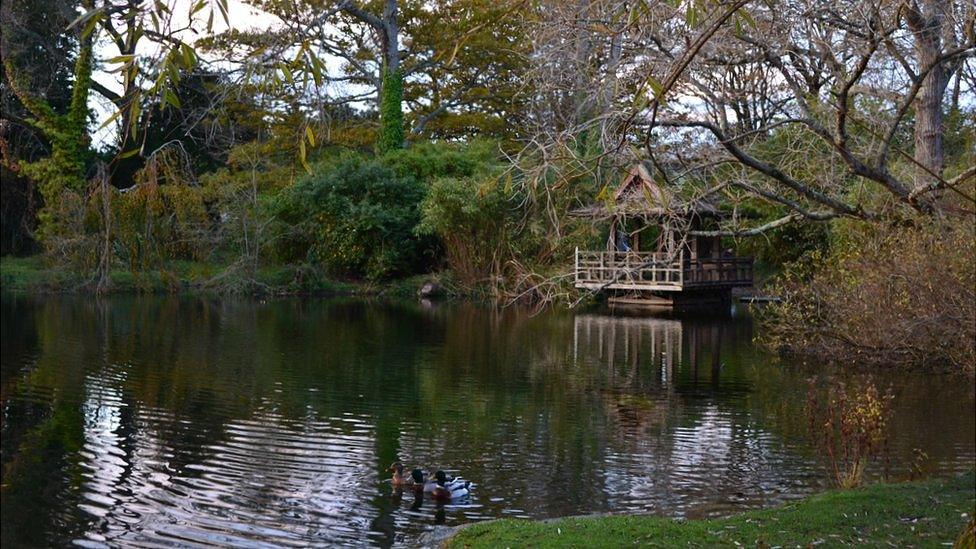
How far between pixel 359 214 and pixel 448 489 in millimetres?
26049

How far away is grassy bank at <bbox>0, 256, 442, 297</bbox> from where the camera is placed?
30750mm

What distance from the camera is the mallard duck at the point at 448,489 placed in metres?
8.51

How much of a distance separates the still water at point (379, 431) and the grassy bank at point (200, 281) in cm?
991

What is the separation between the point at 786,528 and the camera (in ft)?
22.5

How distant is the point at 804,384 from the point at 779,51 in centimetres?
693

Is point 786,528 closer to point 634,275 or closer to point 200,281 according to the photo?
point 634,275

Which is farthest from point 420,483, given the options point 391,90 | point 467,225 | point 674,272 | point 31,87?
point 31,87

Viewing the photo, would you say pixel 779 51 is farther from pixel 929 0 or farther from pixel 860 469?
pixel 860 469

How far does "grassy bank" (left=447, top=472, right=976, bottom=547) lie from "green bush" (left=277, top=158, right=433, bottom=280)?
89.2 feet

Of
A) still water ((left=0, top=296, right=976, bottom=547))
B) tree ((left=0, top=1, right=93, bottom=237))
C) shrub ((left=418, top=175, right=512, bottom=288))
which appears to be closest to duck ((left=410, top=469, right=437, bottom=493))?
still water ((left=0, top=296, right=976, bottom=547))

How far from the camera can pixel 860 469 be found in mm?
8523

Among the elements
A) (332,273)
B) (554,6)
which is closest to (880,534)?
(554,6)

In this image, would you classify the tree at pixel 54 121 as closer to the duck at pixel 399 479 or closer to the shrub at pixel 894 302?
the shrub at pixel 894 302

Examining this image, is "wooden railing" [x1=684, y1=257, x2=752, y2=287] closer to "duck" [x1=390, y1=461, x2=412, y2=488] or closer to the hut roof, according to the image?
the hut roof
